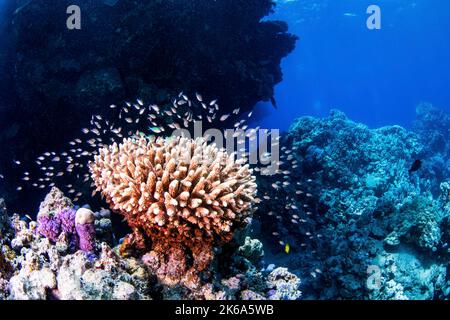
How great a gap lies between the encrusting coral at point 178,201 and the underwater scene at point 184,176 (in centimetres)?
2

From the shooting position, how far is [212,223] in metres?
4.17

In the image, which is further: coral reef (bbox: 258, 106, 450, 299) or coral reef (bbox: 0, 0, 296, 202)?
coral reef (bbox: 0, 0, 296, 202)

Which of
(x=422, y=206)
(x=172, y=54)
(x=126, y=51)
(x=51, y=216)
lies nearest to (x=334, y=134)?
(x=422, y=206)

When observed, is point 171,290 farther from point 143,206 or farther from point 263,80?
point 263,80

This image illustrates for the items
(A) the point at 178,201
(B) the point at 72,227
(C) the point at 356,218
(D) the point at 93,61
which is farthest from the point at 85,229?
(C) the point at 356,218

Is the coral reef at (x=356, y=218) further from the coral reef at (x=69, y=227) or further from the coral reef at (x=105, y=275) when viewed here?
the coral reef at (x=69, y=227)

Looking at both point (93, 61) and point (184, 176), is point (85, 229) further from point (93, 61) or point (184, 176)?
point (93, 61)

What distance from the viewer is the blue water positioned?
160 feet

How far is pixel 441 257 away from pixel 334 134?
783cm

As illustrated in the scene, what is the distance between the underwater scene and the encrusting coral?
2 centimetres

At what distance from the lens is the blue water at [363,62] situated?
4869cm

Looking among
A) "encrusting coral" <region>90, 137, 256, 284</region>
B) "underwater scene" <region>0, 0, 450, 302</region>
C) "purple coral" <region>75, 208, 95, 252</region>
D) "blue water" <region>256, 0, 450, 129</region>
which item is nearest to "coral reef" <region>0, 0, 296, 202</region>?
"underwater scene" <region>0, 0, 450, 302</region>

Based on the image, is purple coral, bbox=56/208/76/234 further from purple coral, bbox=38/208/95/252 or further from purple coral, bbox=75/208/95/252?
purple coral, bbox=75/208/95/252

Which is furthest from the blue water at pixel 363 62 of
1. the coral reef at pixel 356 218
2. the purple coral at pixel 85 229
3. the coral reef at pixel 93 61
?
the purple coral at pixel 85 229
